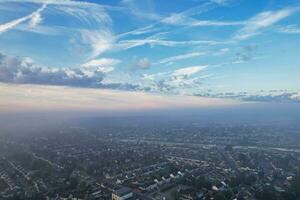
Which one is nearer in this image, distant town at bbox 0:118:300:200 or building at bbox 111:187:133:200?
building at bbox 111:187:133:200

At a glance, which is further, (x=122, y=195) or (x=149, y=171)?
(x=149, y=171)

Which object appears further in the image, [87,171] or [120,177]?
[87,171]

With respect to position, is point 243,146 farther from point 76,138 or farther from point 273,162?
point 76,138

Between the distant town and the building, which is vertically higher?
the building

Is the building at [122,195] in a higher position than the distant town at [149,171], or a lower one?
higher

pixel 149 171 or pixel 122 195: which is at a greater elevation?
pixel 122 195

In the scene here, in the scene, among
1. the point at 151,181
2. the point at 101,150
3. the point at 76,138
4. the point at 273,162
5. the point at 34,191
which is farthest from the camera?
the point at 76,138

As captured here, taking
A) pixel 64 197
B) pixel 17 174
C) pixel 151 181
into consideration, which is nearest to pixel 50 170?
pixel 17 174

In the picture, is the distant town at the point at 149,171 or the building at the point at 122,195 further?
the distant town at the point at 149,171
